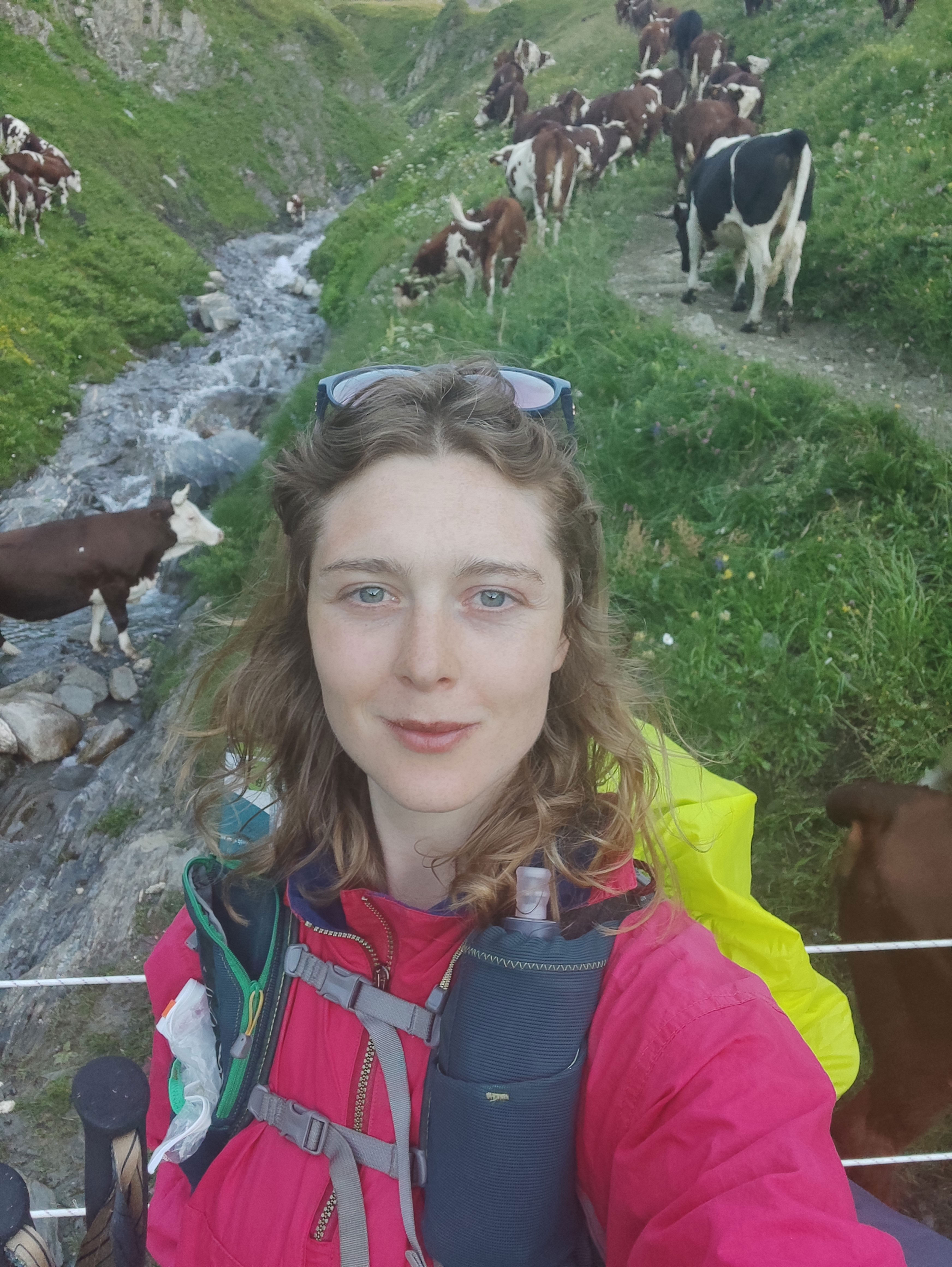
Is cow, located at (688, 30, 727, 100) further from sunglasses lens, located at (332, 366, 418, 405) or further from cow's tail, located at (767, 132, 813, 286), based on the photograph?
sunglasses lens, located at (332, 366, 418, 405)

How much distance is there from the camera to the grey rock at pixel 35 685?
6039 mm

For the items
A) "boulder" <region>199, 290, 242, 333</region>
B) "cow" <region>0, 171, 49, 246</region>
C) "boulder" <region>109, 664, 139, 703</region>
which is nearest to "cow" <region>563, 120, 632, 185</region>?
"boulder" <region>199, 290, 242, 333</region>

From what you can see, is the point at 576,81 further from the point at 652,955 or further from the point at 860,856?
the point at 652,955

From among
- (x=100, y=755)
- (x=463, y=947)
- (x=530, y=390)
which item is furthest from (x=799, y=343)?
(x=100, y=755)

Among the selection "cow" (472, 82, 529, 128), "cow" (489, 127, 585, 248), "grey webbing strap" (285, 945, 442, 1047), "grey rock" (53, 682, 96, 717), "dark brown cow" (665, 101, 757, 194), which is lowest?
"grey rock" (53, 682, 96, 717)

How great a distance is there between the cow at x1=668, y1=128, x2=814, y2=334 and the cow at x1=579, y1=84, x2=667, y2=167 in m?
2.80

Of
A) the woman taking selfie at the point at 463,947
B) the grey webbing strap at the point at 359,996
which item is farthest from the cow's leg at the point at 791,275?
the grey webbing strap at the point at 359,996

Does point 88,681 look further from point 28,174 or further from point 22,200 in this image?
point 28,174

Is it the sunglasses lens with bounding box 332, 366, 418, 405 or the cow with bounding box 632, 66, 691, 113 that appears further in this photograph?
the cow with bounding box 632, 66, 691, 113

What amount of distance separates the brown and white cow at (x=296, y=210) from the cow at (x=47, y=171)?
343 centimetres

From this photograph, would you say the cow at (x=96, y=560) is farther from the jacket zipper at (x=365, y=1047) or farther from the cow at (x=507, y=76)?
the cow at (x=507, y=76)

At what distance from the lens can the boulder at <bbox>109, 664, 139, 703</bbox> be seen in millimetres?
6242

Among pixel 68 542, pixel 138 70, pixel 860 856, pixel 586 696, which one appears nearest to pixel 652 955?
pixel 586 696

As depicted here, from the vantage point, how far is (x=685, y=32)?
8492 mm
